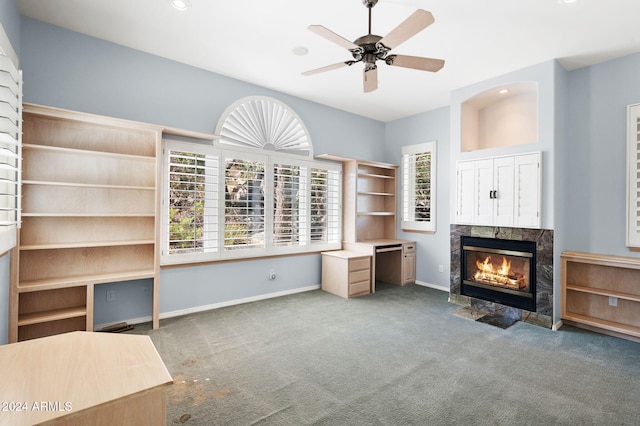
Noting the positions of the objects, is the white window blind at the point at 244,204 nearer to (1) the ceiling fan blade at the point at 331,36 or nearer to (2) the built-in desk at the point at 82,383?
(1) the ceiling fan blade at the point at 331,36

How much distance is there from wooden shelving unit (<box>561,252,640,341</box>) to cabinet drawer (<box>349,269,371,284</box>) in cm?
248

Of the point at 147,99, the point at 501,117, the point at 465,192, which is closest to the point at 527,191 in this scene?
the point at 465,192

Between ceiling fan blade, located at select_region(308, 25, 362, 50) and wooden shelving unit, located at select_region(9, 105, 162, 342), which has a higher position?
ceiling fan blade, located at select_region(308, 25, 362, 50)

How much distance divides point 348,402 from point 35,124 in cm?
376

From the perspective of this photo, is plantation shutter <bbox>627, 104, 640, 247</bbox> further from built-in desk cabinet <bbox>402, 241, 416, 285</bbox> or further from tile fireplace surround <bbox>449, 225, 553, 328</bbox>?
built-in desk cabinet <bbox>402, 241, 416, 285</bbox>

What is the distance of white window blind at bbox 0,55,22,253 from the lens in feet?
6.09

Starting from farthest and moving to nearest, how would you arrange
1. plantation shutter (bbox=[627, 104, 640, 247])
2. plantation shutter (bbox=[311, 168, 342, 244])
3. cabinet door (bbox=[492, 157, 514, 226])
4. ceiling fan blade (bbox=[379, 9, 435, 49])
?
1. plantation shutter (bbox=[311, 168, 342, 244])
2. cabinet door (bbox=[492, 157, 514, 226])
3. plantation shutter (bbox=[627, 104, 640, 247])
4. ceiling fan blade (bbox=[379, 9, 435, 49])

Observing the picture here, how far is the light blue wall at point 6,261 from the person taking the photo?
7.82ft

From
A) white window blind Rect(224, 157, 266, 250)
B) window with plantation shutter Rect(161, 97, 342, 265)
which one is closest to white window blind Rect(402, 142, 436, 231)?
window with plantation shutter Rect(161, 97, 342, 265)

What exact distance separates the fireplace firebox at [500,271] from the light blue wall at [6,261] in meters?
4.96

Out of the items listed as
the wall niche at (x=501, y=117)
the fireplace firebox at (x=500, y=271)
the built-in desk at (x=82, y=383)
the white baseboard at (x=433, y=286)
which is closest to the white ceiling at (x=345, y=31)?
the wall niche at (x=501, y=117)

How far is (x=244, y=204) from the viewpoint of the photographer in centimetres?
432

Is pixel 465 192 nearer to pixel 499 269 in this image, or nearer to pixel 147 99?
pixel 499 269

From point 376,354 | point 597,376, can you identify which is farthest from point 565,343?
point 376,354
